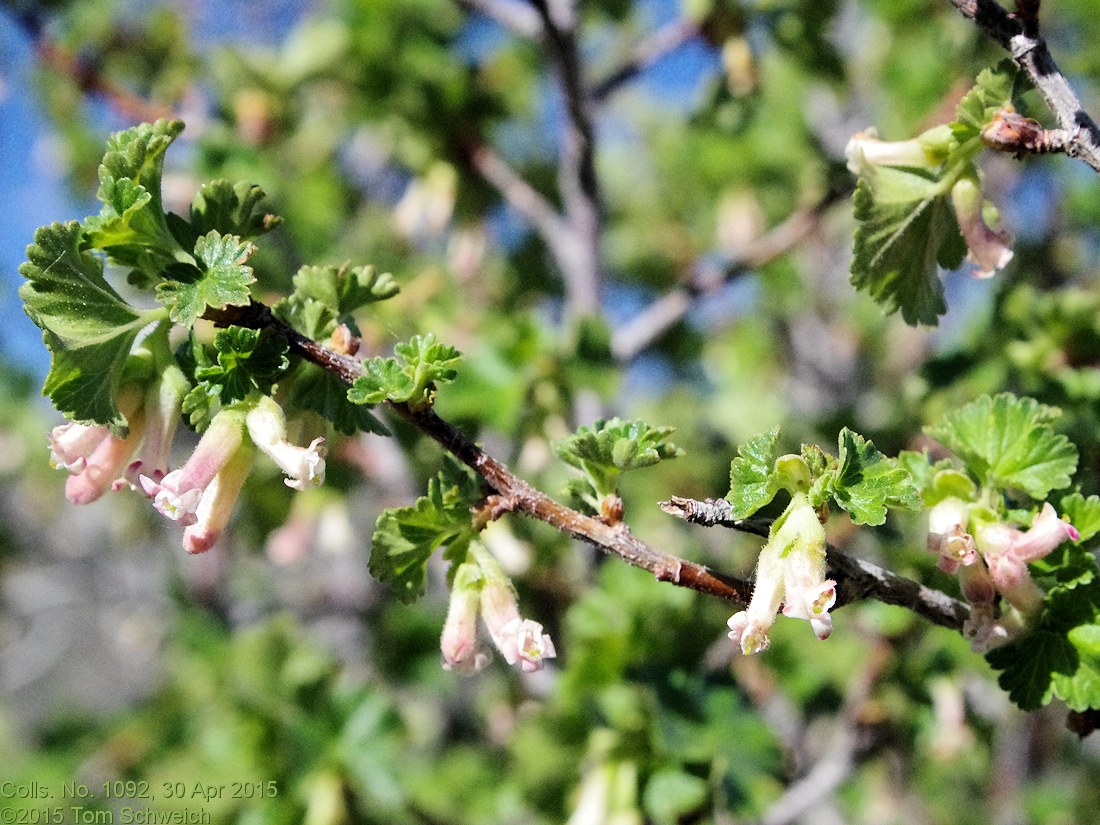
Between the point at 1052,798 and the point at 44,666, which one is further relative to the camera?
the point at 44,666

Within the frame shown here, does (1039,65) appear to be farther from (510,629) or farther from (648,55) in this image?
(648,55)

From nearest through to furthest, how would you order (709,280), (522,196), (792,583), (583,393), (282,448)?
(792,583)
(282,448)
(583,393)
(709,280)
(522,196)

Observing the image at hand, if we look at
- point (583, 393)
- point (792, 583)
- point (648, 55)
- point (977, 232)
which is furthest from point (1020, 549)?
point (648, 55)

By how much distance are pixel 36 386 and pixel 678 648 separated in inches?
136

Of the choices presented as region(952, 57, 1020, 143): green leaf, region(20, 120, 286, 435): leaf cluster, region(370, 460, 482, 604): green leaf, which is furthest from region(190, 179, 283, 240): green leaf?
region(952, 57, 1020, 143): green leaf

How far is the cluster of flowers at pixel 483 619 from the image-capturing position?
3.25 feet

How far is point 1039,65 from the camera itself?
933 millimetres

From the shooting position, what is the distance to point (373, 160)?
163 inches

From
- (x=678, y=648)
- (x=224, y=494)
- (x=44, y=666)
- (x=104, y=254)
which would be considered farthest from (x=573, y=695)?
(x=44, y=666)

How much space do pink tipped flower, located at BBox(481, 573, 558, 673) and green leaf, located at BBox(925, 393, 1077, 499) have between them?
0.46 metres

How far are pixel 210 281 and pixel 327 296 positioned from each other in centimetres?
16

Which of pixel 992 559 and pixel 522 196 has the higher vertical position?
pixel 992 559

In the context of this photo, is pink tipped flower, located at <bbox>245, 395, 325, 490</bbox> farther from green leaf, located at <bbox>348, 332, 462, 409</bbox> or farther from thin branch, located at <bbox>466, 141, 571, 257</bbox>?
thin branch, located at <bbox>466, 141, 571, 257</bbox>

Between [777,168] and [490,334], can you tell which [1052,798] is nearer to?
[777,168]
